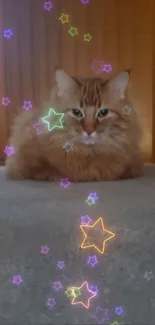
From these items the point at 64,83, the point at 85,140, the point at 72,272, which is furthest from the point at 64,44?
the point at 72,272

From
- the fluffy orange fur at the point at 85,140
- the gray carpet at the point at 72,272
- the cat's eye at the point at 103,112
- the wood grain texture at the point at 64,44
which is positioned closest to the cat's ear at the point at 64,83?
the fluffy orange fur at the point at 85,140

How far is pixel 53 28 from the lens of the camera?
225 centimetres

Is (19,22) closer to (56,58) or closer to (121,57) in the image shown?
(56,58)

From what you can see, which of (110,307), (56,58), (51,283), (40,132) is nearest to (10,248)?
(51,283)

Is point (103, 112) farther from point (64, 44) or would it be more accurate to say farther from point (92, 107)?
point (64, 44)

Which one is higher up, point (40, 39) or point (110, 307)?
point (40, 39)

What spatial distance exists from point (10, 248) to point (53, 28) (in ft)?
4.48

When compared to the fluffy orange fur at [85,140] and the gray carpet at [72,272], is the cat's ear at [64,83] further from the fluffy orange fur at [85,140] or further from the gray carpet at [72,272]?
the gray carpet at [72,272]

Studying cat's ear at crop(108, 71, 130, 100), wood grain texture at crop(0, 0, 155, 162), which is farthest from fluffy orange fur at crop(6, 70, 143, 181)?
wood grain texture at crop(0, 0, 155, 162)

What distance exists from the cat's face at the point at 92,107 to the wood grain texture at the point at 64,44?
20.0 inches

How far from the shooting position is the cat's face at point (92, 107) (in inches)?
64.8

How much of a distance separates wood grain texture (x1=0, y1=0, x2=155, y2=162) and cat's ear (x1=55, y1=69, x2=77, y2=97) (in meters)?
0.50

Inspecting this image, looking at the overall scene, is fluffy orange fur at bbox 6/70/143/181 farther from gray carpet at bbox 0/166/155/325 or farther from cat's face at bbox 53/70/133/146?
gray carpet at bbox 0/166/155/325

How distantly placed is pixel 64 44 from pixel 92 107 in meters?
0.70
